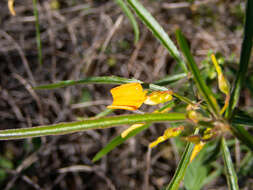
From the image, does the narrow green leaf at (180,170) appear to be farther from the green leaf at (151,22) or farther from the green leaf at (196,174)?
the green leaf at (196,174)

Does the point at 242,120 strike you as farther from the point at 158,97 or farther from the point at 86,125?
the point at 86,125

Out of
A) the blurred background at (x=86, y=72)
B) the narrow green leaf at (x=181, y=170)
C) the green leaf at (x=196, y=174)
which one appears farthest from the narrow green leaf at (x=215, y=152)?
the blurred background at (x=86, y=72)

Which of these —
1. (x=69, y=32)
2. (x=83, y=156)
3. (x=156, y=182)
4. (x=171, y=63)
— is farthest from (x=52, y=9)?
(x=156, y=182)

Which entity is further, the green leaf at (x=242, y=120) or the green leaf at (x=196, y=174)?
the green leaf at (x=196, y=174)

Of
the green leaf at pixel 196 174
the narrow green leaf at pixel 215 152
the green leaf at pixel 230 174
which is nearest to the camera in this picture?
the green leaf at pixel 230 174

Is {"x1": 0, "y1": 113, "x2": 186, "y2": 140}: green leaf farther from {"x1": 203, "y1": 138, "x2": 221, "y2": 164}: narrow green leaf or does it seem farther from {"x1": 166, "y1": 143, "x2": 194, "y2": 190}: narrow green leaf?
{"x1": 203, "y1": 138, "x2": 221, "y2": 164}: narrow green leaf

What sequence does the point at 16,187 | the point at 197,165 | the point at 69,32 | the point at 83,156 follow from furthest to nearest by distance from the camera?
the point at 69,32
the point at 83,156
the point at 16,187
the point at 197,165

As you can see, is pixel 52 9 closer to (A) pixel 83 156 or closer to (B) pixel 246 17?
(A) pixel 83 156
